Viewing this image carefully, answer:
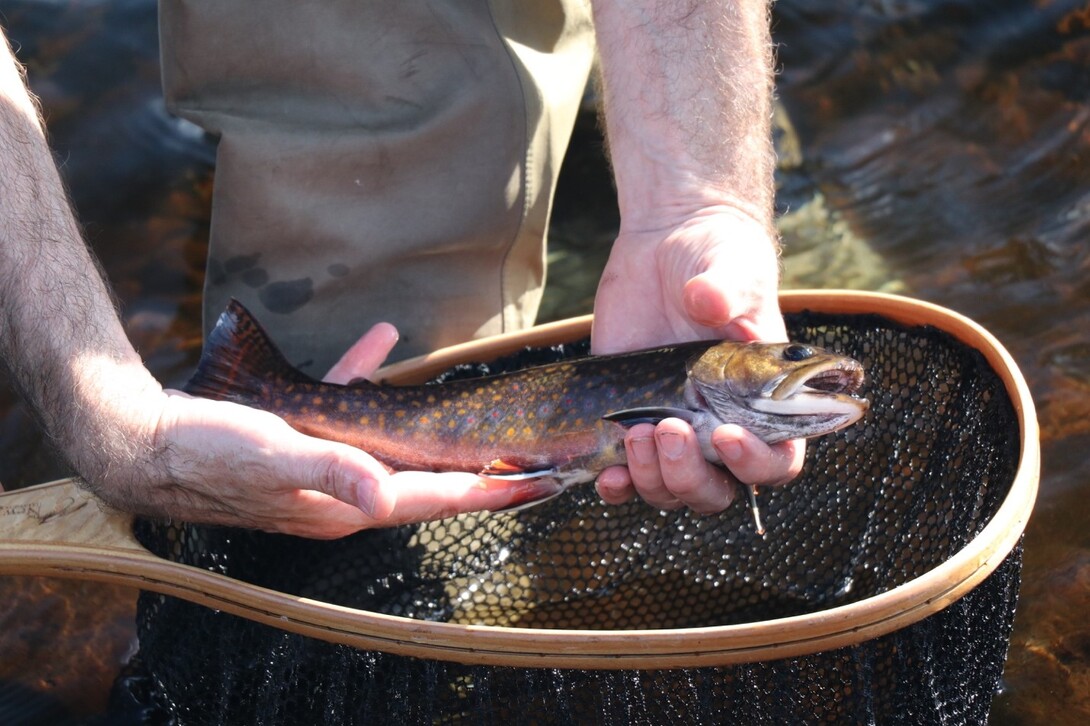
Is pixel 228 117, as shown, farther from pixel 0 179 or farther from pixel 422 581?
pixel 422 581

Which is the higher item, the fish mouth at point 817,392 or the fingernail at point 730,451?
the fish mouth at point 817,392

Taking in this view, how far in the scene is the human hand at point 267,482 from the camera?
2.29 metres

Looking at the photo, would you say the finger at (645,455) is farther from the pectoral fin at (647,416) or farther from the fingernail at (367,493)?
the fingernail at (367,493)

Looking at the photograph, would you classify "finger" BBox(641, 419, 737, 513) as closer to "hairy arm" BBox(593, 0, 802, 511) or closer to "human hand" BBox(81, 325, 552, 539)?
"hairy arm" BBox(593, 0, 802, 511)

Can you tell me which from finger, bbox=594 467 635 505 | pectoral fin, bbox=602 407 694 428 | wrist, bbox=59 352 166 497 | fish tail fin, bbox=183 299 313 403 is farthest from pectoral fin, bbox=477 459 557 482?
wrist, bbox=59 352 166 497

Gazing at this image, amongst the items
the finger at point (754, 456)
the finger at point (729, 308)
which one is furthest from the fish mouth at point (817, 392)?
the finger at point (729, 308)

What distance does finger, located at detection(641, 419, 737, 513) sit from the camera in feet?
7.93

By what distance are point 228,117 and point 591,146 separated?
2048 mm

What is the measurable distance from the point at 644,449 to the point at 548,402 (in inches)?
14.1

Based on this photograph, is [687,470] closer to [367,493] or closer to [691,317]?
[691,317]

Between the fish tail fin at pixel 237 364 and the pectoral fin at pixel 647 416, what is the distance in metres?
0.91

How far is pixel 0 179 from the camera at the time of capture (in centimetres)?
279

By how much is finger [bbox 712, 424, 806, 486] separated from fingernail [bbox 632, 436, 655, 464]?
15 centimetres

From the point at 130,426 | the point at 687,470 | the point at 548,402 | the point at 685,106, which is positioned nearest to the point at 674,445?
the point at 687,470
